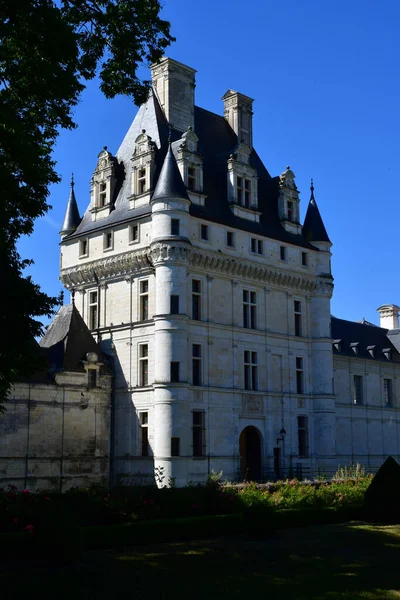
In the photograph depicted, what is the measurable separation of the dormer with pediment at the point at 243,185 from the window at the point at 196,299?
17.6ft

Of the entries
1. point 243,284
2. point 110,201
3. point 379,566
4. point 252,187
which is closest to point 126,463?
point 243,284

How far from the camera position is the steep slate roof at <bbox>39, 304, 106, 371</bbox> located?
36.7m

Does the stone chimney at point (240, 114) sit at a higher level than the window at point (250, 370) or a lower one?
higher

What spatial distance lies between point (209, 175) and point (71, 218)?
8493 mm

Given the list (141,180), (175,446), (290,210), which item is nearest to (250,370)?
(175,446)

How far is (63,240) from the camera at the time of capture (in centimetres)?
4394

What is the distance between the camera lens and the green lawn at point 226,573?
1375 centimetres

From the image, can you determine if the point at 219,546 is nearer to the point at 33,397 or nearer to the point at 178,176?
the point at 33,397

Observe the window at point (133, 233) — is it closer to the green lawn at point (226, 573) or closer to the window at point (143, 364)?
the window at point (143, 364)

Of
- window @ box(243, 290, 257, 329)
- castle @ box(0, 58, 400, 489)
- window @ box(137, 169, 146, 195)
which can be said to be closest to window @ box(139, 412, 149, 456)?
castle @ box(0, 58, 400, 489)

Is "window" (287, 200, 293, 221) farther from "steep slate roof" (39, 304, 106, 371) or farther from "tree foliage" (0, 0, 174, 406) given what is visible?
"tree foliage" (0, 0, 174, 406)

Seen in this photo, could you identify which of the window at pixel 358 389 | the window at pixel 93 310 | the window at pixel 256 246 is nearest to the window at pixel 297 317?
the window at pixel 256 246

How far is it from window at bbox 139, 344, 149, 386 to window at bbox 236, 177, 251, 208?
1041cm

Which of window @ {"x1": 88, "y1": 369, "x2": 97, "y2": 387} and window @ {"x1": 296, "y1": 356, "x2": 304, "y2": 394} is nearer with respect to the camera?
window @ {"x1": 88, "y1": 369, "x2": 97, "y2": 387}
